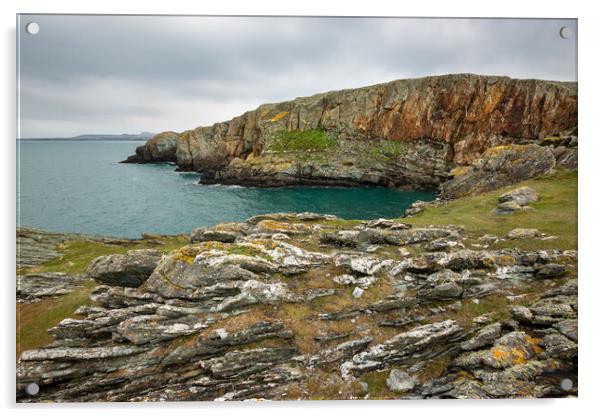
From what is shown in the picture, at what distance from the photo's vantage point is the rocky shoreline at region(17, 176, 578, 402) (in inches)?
341

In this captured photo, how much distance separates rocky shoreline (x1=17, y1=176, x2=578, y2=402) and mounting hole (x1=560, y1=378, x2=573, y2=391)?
0.04m

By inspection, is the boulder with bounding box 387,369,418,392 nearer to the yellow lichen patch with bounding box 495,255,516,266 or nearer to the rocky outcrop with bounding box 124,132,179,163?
the yellow lichen patch with bounding box 495,255,516,266

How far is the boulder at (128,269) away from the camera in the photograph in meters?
12.9

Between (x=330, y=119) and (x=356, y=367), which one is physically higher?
(x=330, y=119)

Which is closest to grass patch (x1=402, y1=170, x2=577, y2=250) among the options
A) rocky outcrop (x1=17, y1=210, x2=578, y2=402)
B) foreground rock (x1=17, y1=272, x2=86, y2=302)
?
rocky outcrop (x1=17, y1=210, x2=578, y2=402)

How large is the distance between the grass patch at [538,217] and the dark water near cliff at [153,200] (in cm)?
1952

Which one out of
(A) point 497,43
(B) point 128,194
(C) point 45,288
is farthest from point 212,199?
(A) point 497,43

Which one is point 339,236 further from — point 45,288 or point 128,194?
point 128,194

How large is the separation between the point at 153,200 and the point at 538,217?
153 ft

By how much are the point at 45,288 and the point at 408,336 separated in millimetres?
15076

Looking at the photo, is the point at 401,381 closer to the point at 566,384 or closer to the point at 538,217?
the point at 566,384

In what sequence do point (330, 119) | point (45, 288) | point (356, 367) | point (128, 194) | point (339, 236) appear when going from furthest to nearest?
point (330, 119), point (128, 194), point (339, 236), point (45, 288), point (356, 367)

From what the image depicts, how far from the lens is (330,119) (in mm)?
73312
